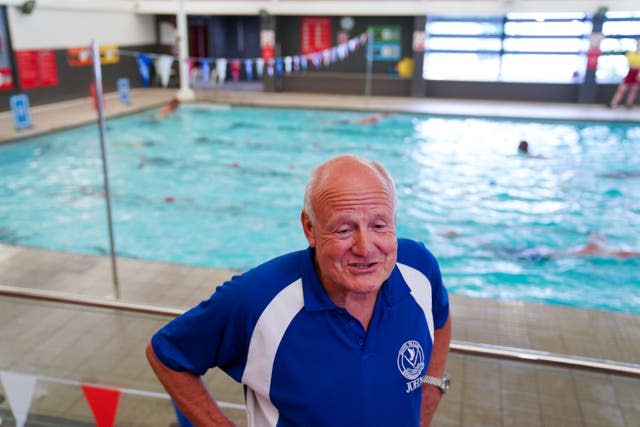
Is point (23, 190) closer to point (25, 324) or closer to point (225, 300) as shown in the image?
point (25, 324)

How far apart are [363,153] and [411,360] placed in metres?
8.33

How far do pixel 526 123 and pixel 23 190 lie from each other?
9.06 m

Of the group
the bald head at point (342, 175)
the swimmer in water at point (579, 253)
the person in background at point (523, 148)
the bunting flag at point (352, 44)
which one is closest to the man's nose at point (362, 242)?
the bald head at point (342, 175)

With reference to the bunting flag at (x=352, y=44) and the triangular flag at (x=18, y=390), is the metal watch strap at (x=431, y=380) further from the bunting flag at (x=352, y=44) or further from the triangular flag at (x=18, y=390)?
the bunting flag at (x=352, y=44)

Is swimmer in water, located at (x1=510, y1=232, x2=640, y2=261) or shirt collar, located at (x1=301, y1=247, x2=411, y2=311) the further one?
swimmer in water, located at (x1=510, y1=232, x2=640, y2=261)

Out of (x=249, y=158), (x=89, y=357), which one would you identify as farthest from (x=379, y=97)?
(x=89, y=357)

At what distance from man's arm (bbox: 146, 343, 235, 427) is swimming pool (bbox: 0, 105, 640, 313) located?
13.3 ft

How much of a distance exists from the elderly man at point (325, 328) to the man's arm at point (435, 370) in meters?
0.21

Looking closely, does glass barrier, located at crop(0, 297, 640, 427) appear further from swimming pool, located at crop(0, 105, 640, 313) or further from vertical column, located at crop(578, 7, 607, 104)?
vertical column, located at crop(578, 7, 607, 104)

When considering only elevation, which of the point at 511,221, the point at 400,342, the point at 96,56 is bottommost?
the point at 511,221

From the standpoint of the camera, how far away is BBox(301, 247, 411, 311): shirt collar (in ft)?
3.94

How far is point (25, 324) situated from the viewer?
3.17m

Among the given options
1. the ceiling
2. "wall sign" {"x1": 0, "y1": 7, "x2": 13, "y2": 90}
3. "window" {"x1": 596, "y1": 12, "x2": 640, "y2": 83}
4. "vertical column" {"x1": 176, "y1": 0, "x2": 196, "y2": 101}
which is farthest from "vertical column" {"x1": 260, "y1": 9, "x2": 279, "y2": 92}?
"window" {"x1": 596, "y1": 12, "x2": 640, "y2": 83}

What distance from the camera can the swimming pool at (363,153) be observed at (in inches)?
218
